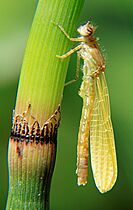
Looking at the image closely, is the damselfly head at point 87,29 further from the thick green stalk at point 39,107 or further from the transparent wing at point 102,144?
the thick green stalk at point 39,107

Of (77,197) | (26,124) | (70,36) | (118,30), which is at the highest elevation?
(118,30)

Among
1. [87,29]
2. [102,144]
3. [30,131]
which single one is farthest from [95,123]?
[30,131]

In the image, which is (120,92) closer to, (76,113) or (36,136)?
(76,113)

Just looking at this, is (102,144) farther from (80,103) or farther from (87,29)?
(80,103)

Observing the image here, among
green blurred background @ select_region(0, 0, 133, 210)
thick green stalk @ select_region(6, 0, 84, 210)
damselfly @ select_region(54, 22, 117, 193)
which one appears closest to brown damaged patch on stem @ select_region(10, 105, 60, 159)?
thick green stalk @ select_region(6, 0, 84, 210)

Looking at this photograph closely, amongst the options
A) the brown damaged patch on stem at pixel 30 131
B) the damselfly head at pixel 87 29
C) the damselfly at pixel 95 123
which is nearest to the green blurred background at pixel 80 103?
the damselfly at pixel 95 123

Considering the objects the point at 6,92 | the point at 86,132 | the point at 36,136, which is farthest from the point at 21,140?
the point at 6,92
